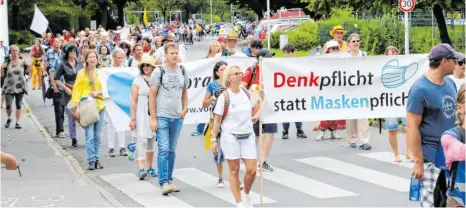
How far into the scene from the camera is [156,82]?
11.1 m

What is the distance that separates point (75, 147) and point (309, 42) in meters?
31.0

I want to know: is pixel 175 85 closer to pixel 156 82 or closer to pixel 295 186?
pixel 156 82

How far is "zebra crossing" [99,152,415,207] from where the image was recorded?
10828mm

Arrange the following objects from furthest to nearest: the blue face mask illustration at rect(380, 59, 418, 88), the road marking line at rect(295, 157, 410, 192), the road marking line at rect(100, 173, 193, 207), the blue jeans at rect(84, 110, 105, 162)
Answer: the blue face mask illustration at rect(380, 59, 418, 88) → the blue jeans at rect(84, 110, 105, 162) → the road marking line at rect(295, 157, 410, 192) → the road marking line at rect(100, 173, 193, 207)

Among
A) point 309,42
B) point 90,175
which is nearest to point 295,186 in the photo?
point 90,175

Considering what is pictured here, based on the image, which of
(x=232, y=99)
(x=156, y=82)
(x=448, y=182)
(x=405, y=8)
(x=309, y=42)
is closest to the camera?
(x=448, y=182)

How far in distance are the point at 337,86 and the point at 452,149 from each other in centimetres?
668

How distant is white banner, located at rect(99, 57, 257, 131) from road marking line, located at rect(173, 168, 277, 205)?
1206 mm

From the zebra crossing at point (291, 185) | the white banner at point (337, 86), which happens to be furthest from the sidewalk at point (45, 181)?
the white banner at point (337, 86)

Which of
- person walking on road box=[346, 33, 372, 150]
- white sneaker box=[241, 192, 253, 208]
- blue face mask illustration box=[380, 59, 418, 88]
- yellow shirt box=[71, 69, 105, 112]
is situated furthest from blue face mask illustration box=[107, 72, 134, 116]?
white sneaker box=[241, 192, 253, 208]

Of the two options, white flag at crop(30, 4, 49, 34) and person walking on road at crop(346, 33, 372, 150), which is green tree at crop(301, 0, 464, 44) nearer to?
white flag at crop(30, 4, 49, 34)

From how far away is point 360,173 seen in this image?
12547 millimetres

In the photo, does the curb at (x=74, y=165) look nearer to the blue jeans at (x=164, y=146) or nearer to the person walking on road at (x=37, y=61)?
the blue jeans at (x=164, y=146)

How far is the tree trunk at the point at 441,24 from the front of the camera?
3363 cm
